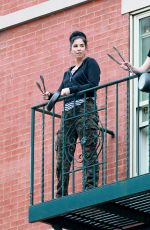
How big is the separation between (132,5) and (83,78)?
1.61m

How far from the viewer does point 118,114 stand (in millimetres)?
18188

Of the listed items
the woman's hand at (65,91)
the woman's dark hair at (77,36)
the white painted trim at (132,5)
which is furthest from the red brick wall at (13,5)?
the woman's hand at (65,91)

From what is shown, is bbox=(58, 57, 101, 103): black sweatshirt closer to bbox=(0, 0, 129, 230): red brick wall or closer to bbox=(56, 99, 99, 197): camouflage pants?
bbox=(56, 99, 99, 197): camouflage pants

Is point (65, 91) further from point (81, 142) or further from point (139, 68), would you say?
point (139, 68)

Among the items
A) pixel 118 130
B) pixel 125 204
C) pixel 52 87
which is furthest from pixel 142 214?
pixel 52 87

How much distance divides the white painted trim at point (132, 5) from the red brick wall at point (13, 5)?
1.44 meters

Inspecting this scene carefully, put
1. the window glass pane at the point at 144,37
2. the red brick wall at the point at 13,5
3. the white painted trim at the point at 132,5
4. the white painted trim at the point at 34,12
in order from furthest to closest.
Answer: the red brick wall at the point at 13,5 < the white painted trim at the point at 34,12 < the white painted trim at the point at 132,5 < the window glass pane at the point at 144,37


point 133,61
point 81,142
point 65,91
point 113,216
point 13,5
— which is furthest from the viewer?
point 13,5

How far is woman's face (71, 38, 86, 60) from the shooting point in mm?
17578

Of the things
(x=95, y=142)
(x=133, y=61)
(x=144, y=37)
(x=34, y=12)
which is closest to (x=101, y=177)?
(x=95, y=142)

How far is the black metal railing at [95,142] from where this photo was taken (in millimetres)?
17203

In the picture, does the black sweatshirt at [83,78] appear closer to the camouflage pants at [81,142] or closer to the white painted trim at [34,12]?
the camouflage pants at [81,142]

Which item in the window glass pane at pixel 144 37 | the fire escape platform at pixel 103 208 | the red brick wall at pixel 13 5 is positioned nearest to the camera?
the fire escape platform at pixel 103 208

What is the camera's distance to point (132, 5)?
18.8 meters
